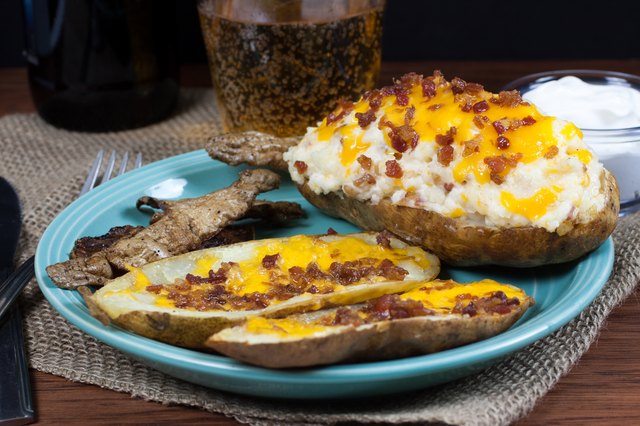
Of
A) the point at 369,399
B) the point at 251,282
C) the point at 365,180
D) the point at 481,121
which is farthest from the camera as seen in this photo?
the point at 365,180

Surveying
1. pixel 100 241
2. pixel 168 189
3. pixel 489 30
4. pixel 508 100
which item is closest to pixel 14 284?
pixel 100 241

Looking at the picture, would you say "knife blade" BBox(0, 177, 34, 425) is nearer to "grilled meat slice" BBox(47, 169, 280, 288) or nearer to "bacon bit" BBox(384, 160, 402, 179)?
"grilled meat slice" BBox(47, 169, 280, 288)

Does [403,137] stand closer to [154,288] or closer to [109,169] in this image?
[154,288]

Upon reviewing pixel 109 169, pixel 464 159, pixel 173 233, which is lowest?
pixel 109 169

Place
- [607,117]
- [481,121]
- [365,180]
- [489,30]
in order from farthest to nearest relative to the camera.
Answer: [489,30] < [607,117] < [365,180] < [481,121]

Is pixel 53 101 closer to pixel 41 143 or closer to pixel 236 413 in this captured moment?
pixel 41 143

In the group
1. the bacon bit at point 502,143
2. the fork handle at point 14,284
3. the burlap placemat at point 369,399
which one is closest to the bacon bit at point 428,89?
the bacon bit at point 502,143

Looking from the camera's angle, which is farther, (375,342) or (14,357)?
(14,357)

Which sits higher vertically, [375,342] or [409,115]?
[409,115]
